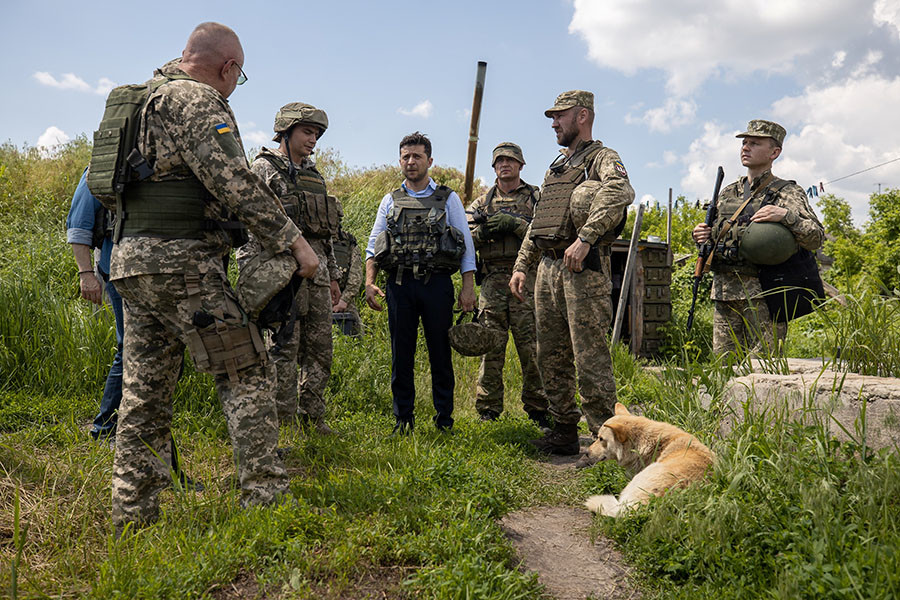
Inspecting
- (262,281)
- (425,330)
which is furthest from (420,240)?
(262,281)

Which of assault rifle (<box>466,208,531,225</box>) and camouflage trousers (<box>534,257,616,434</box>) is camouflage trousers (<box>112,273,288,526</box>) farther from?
assault rifle (<box>466,208,531,225</box>)

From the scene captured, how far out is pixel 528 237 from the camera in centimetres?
509

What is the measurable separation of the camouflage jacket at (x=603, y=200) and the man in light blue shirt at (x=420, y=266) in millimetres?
973

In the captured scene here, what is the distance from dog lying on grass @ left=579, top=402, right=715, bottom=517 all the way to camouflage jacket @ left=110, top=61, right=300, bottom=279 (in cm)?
238

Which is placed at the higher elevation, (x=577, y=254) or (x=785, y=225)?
(x=785, y=225)

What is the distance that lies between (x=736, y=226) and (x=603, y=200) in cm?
161

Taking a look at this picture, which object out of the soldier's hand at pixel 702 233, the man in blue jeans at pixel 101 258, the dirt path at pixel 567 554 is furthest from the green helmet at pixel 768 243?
the man in blue jeans at pixel 101 258

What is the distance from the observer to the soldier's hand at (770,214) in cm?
498

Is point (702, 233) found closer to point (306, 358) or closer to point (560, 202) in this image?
point (560, 202)

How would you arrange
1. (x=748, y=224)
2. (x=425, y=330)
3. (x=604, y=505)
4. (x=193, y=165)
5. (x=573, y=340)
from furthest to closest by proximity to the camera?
(x=748, y=224) → (x=425, y=330) → (x=573, y=340) → (x=604, y=505) → (x=193, y=165)

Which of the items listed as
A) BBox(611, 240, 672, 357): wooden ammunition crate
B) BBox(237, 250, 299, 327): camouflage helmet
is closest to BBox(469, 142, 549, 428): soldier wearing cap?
BBox(237, 250, 299, 327): camouflage helmet

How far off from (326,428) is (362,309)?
4242 mm

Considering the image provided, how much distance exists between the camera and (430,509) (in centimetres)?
301

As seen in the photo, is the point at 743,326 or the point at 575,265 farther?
the point at 743,326
